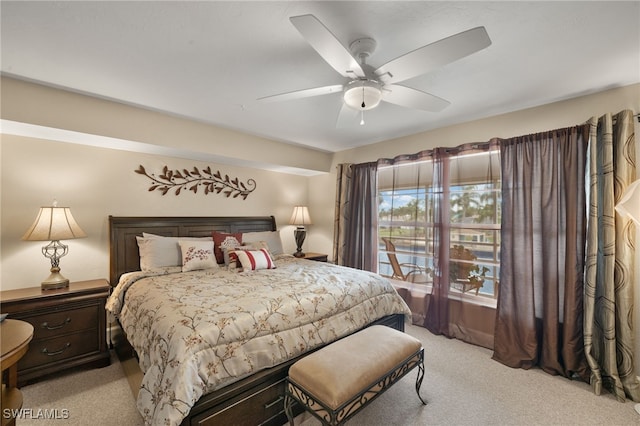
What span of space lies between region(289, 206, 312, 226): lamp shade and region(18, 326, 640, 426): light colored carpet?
2.66 metres

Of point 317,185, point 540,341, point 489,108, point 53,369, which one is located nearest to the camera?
point 53,369

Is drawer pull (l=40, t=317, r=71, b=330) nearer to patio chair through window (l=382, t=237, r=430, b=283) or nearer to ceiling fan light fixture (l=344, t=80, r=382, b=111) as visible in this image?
ceiling fan light fixture (l=344, t=80, r=382, b=111)

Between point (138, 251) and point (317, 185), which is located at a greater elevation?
point (317, 185)

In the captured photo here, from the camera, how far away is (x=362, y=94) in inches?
69.2

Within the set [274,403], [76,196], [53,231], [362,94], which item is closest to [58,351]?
[53,231]

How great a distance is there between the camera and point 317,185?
4.89 metres

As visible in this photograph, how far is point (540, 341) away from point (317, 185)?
361 centimetres

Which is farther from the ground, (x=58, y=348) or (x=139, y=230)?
(x=139, y=230)

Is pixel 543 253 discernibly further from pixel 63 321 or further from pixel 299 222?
pixel 63 321

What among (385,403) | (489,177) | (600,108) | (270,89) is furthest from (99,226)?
(600,108)

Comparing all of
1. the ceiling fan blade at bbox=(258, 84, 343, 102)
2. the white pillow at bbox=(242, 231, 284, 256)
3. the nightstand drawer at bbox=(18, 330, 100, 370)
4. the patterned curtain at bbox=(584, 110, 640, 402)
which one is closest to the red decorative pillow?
the white pillow at bbox=(242, 231, 284, 256)

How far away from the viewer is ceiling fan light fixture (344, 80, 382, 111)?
5.63ft

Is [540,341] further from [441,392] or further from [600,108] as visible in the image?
[600,108]

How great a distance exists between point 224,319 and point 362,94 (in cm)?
167
